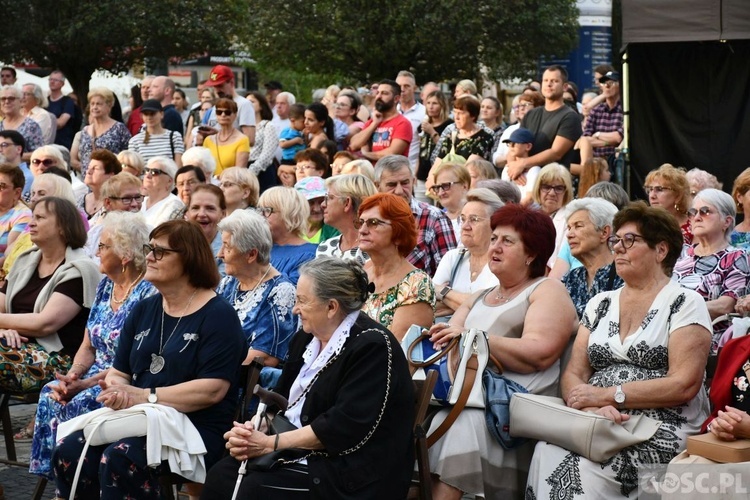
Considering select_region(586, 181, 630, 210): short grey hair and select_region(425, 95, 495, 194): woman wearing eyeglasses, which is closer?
select_region(586, 181, 630, 210): short grey hair

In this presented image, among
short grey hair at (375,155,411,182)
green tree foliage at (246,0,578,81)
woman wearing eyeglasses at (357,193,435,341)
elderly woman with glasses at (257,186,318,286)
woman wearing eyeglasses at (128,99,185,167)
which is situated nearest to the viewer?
woman wearing eyeglasses at (357,193,435,341)

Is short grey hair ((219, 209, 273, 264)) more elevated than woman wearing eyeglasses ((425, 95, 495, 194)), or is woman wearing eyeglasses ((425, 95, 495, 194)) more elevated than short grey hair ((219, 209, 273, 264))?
short grey hair ((219, 209, 273, 264))

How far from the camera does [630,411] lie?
4867mm

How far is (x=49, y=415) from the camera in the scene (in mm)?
6094

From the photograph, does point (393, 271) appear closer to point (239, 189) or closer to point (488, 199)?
point (488, 199)

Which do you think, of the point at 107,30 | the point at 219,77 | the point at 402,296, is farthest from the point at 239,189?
the point at 107,30

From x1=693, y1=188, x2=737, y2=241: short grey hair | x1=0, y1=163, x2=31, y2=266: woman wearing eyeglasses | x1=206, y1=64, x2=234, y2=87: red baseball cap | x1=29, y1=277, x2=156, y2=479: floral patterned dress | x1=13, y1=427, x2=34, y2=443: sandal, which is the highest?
x1=206, y1=64, x2=234, y2=87: red baseball cap

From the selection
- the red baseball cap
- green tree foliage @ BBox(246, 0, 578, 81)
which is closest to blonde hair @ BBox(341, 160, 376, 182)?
the red baseball cap

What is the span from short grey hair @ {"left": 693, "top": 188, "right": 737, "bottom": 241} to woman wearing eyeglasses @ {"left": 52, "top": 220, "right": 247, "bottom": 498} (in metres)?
2.89

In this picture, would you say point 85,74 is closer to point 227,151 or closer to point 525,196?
point 227,151

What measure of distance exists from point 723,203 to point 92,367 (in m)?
3.70

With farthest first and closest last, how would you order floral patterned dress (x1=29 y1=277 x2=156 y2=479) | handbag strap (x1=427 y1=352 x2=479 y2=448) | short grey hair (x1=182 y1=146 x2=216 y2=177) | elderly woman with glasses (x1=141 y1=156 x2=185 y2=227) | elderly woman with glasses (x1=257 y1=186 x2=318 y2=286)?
short grey hair (x1=182 y1=146 x2=216 y2=177) < elderly woman with glasses (x1=141 y1=156 x2=185 y2=227) < elderly woman with glasses (x1=257 y1=186 x2=318 y2=286) < floral patterned dress (x1=29 y1=277 x2=156 y2=479) < handbag strap (x1=427 y1=352 x2=479 y2=448)

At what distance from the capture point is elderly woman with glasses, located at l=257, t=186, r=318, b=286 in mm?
7121

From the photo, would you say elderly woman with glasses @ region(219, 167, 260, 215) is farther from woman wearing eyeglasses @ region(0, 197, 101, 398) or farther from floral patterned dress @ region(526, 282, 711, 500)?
floral patterned dress @ region(526, 282, 711, 500)
